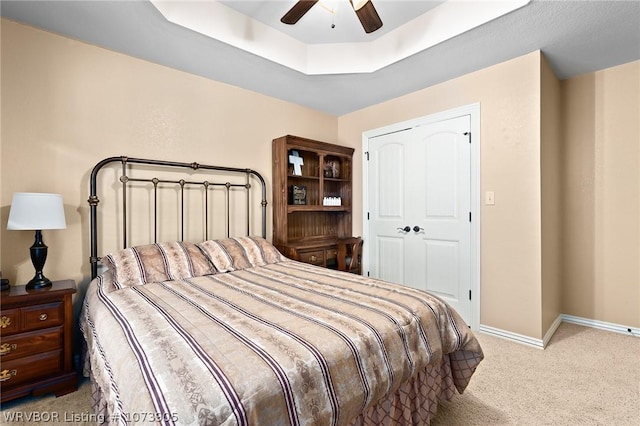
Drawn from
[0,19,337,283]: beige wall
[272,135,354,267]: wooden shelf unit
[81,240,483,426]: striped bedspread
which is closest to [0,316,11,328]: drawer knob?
[81,240,483,426]: striped bedspread

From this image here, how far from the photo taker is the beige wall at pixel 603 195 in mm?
2758

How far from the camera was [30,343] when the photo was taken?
1810 mm

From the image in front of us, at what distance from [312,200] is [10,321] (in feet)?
9.42

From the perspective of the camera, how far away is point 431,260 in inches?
127

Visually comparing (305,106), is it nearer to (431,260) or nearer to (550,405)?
(431,260)

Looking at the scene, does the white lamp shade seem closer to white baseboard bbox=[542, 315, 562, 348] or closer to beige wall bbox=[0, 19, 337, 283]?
beige wall bbox=[0, 19, 337, 283]

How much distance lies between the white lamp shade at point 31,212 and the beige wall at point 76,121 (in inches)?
13.3

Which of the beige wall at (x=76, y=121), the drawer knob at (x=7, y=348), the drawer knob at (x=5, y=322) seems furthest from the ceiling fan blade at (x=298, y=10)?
the drawer knob at (x=7, y=348)

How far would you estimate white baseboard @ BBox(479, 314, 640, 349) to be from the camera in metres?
2.55

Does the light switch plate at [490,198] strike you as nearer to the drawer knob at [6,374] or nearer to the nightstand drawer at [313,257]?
the nightstand drawer at [313,257]

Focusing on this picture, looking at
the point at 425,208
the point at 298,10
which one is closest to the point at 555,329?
the point at 425,208

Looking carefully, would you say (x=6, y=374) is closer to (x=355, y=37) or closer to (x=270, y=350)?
A: (x=270, y=350)

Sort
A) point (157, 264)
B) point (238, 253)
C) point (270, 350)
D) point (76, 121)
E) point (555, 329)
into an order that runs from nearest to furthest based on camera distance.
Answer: point (270, 350) → point (157, 264) → point (76, 121) → point (238, 253) → point (555, 329)

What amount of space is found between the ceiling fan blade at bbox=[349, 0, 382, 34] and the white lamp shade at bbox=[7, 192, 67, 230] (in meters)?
2.28
